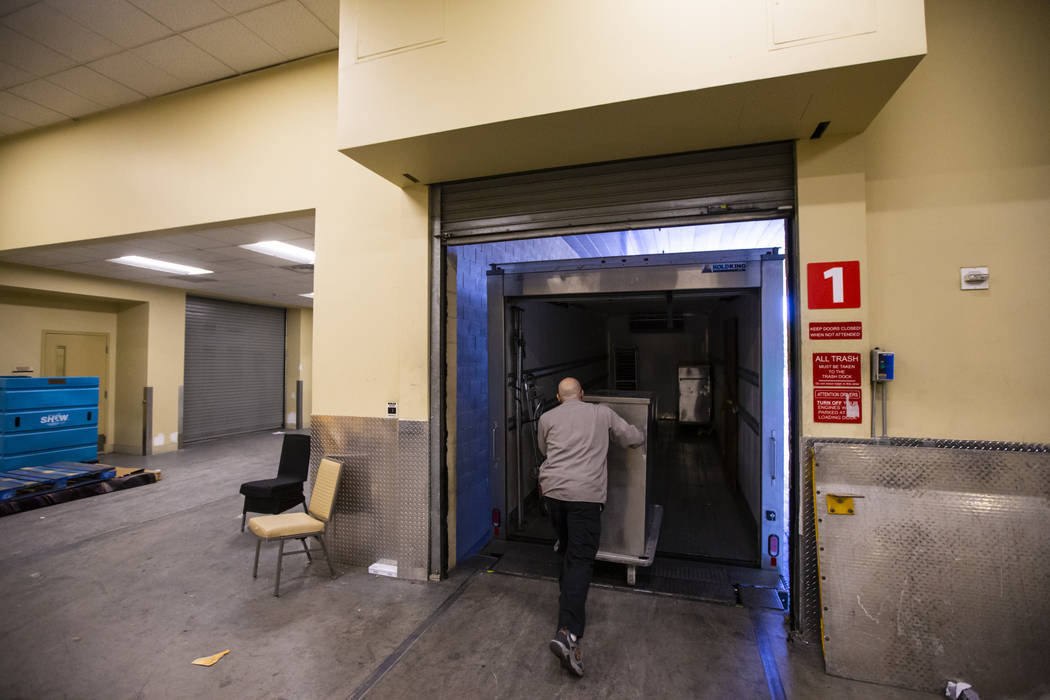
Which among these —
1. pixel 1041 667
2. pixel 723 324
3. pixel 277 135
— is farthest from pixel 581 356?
pixel 1041 667

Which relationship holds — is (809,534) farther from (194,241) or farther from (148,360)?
(148,360)

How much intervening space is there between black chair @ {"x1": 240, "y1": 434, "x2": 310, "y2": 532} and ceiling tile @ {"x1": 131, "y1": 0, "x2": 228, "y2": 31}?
3633 mm

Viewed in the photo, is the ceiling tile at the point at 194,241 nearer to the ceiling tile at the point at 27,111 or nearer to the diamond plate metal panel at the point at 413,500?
the ceiling tile at the point at 27,111

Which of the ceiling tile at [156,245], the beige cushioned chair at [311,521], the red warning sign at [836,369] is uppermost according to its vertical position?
the ceiling tile at [156,245]

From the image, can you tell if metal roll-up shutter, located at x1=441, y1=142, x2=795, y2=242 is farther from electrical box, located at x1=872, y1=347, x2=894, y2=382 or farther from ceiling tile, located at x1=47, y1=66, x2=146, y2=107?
ceiling tile, located at x1=47, y1=66, x2=146, y2=107

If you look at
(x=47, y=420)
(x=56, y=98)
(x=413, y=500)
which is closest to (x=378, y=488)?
(x=413, y=500)

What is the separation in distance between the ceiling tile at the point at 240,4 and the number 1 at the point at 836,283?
4293 mm

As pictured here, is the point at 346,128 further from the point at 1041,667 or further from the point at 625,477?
the point at 1041,667

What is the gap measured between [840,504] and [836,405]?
1.79 ft

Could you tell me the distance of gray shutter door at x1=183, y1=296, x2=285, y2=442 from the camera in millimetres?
9203

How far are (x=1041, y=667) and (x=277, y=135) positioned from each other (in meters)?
6.26

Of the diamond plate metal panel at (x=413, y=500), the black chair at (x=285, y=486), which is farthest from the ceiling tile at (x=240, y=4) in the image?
the black chair at (x=285, y=486)

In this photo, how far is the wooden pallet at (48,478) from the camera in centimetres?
528

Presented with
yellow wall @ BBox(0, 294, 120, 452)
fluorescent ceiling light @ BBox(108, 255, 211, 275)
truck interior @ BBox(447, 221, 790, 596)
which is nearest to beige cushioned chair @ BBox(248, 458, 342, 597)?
truck interior @ BBox(447, 221, 790, 596)
